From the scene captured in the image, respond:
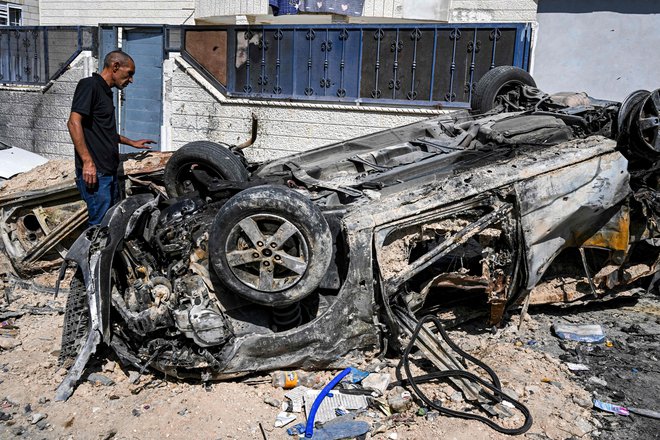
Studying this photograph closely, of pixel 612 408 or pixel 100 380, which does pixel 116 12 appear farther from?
pixel 612 408

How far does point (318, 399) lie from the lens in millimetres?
3275

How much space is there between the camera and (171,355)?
11.2ft

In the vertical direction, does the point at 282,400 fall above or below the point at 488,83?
below

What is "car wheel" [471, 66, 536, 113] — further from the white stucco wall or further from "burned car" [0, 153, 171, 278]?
the white stucco wall

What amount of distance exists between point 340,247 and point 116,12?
11.7 metres

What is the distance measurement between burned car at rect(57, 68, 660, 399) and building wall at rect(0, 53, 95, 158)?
7062 millimetres

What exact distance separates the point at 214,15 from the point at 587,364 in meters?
10.3

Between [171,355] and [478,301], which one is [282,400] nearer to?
[171,355]

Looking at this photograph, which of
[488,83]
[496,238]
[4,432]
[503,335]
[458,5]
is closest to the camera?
[4,432]

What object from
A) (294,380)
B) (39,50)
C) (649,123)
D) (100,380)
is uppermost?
(39,50)

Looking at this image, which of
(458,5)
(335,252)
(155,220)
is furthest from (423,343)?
(458,5)

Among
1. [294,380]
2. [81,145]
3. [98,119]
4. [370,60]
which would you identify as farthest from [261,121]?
[294,380]

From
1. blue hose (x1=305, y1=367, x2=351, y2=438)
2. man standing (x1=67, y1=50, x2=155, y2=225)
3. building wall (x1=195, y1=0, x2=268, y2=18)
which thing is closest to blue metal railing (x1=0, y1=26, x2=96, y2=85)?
building wall (x1=195, y1=0, x2=268, y2=18)

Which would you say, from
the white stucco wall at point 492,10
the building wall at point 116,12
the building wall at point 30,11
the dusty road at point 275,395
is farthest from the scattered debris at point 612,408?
the building wall at point 30,11
